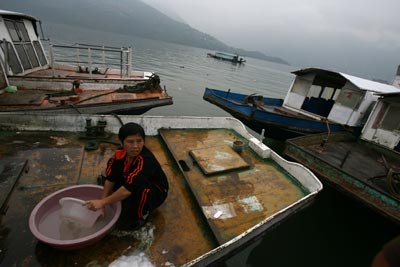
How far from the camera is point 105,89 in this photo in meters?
8.18

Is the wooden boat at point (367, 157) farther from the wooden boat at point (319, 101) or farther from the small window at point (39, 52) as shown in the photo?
the small window at point (39, 52)

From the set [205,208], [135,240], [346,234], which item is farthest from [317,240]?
[135,240]

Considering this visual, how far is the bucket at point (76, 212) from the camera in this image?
2.71 m

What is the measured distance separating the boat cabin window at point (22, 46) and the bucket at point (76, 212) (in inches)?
294

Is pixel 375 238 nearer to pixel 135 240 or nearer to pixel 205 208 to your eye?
pixel 205 208

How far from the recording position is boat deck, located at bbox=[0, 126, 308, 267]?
2.53 meters

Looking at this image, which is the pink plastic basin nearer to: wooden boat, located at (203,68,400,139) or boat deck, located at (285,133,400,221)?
boat deck, located at (285,133,400,221)

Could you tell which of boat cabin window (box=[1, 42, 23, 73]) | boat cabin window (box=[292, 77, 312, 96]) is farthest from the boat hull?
boat cabin window (box=[1, 42, 23, 73])

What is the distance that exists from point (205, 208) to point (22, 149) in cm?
356

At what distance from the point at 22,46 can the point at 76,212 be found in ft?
29.4

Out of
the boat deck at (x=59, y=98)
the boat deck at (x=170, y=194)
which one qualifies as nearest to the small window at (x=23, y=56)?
the boat deck at (x=59, y=98)

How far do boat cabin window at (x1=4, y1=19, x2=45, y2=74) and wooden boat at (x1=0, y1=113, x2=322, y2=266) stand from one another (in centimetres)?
528

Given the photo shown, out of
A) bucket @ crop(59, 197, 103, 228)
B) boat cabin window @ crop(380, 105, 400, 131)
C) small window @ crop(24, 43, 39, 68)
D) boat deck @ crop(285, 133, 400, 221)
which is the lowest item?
boat deck @ crop(285, 133, 400, 221)

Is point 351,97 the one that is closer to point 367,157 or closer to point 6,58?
point 367,157
